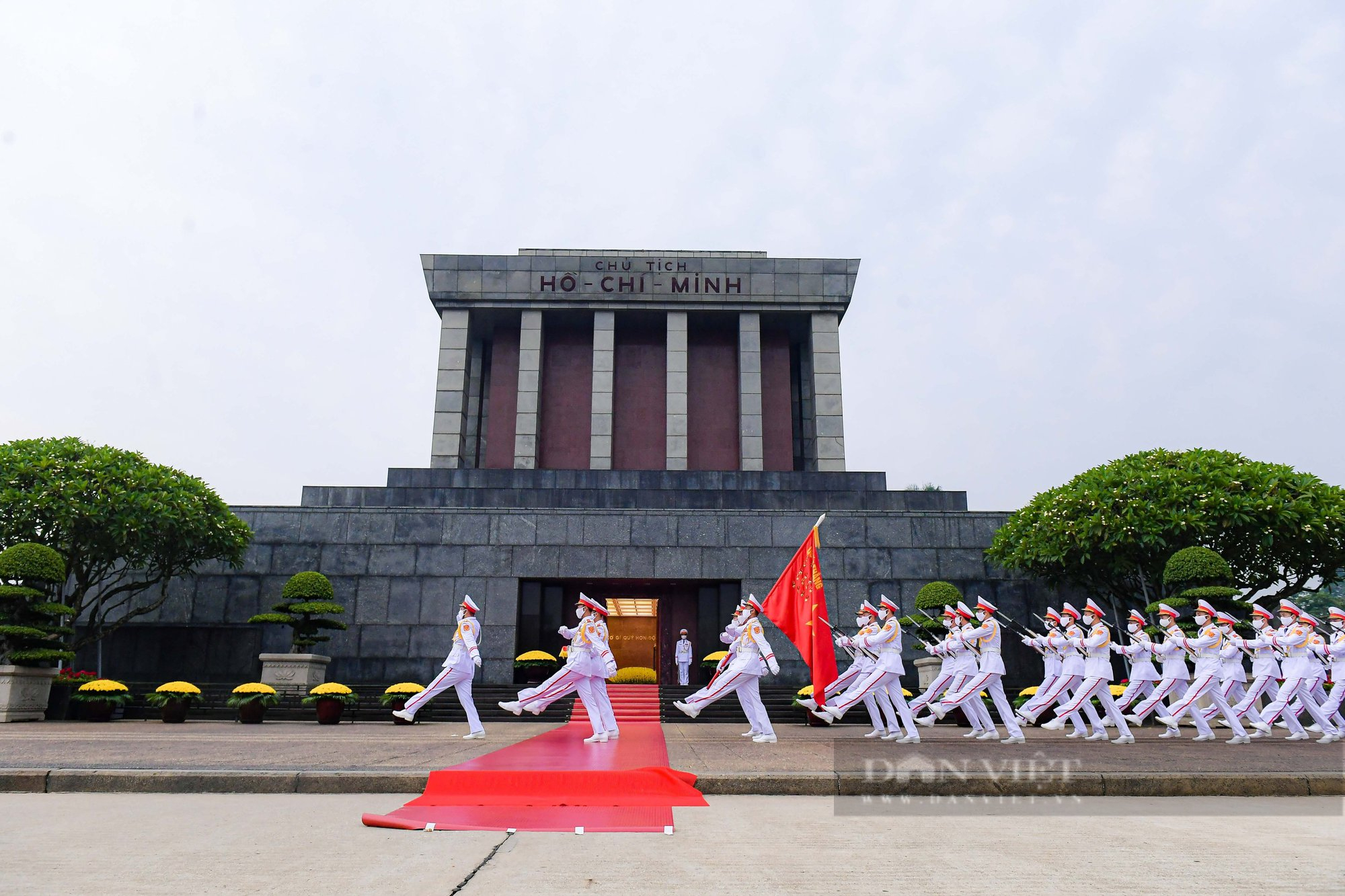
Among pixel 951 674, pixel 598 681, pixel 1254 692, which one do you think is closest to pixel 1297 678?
pixel 1254 692

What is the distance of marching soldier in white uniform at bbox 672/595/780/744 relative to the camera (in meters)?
11.6

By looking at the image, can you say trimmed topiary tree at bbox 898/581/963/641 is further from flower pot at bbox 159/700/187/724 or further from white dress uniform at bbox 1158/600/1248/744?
flower pot at bbox 159/700/187/724

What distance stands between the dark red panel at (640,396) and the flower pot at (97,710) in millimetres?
17853

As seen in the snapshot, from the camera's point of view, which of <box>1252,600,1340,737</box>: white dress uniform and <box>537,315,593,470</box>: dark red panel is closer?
<box>1252,600,1340,737</box>: white dress uniform

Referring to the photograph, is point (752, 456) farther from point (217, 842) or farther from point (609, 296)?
point (217, 842)

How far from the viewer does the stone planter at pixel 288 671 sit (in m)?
19.0

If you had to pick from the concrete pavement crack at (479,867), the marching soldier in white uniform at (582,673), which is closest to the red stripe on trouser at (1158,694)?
the marching soldier in white uniform at (582,673)

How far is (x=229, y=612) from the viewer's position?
2141 cm

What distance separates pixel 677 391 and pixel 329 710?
17.4 m

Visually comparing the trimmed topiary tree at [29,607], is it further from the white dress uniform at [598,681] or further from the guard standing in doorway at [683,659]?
the guard standing in doorway at [683,659]

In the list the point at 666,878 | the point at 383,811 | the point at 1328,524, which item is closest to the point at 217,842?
the point at 383,811

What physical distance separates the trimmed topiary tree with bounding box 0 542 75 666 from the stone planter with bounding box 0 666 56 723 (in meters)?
0.19

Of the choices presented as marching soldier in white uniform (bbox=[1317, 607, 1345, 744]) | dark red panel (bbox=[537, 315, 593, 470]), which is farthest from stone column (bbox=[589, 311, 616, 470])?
marching soldier in white uniform (bbox=[1317, 607, 1345, 744])

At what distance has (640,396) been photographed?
33031 mm
